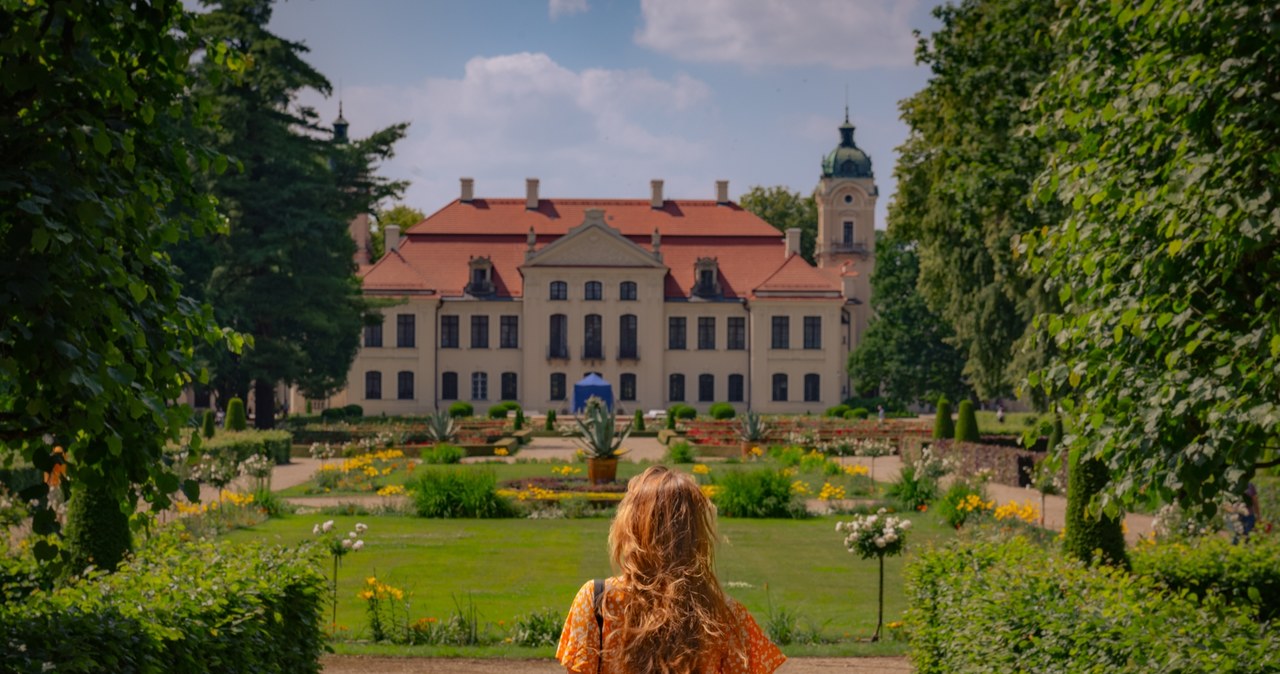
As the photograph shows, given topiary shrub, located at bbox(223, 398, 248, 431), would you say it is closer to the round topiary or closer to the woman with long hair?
the round topiary

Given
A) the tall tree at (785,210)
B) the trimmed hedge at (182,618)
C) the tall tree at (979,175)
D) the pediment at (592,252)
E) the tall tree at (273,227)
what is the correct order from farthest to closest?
the tall tree at (785,210)
the pediment at (592,252)
the tall tree at (273,227)
the tall tree at (979,175)
the trimmed hedge at (182,618)

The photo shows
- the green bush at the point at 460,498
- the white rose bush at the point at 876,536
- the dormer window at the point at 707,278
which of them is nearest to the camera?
the white rose bush at the point at 876,536

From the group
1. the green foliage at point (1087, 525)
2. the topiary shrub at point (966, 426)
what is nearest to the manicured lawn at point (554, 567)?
the green foliage at point (1087, 525)

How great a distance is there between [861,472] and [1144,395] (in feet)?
51.5

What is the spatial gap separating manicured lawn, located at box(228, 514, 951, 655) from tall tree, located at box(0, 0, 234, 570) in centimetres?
488

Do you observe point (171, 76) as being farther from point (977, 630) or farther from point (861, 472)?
point (861, 472)

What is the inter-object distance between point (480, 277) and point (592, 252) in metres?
4.98

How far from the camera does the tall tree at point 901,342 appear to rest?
54000 millimetres

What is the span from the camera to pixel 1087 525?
32.0 ft

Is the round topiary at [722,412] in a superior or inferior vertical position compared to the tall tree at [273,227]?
inferior

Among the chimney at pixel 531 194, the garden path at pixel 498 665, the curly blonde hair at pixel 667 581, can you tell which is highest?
the chimney at pixel 531 194

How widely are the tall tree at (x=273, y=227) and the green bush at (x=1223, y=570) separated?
26.8m

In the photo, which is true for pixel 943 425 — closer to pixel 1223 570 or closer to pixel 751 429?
pixel 751 429

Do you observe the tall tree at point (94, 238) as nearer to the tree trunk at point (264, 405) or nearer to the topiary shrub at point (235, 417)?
the topiary shrub at point (235, 417)
